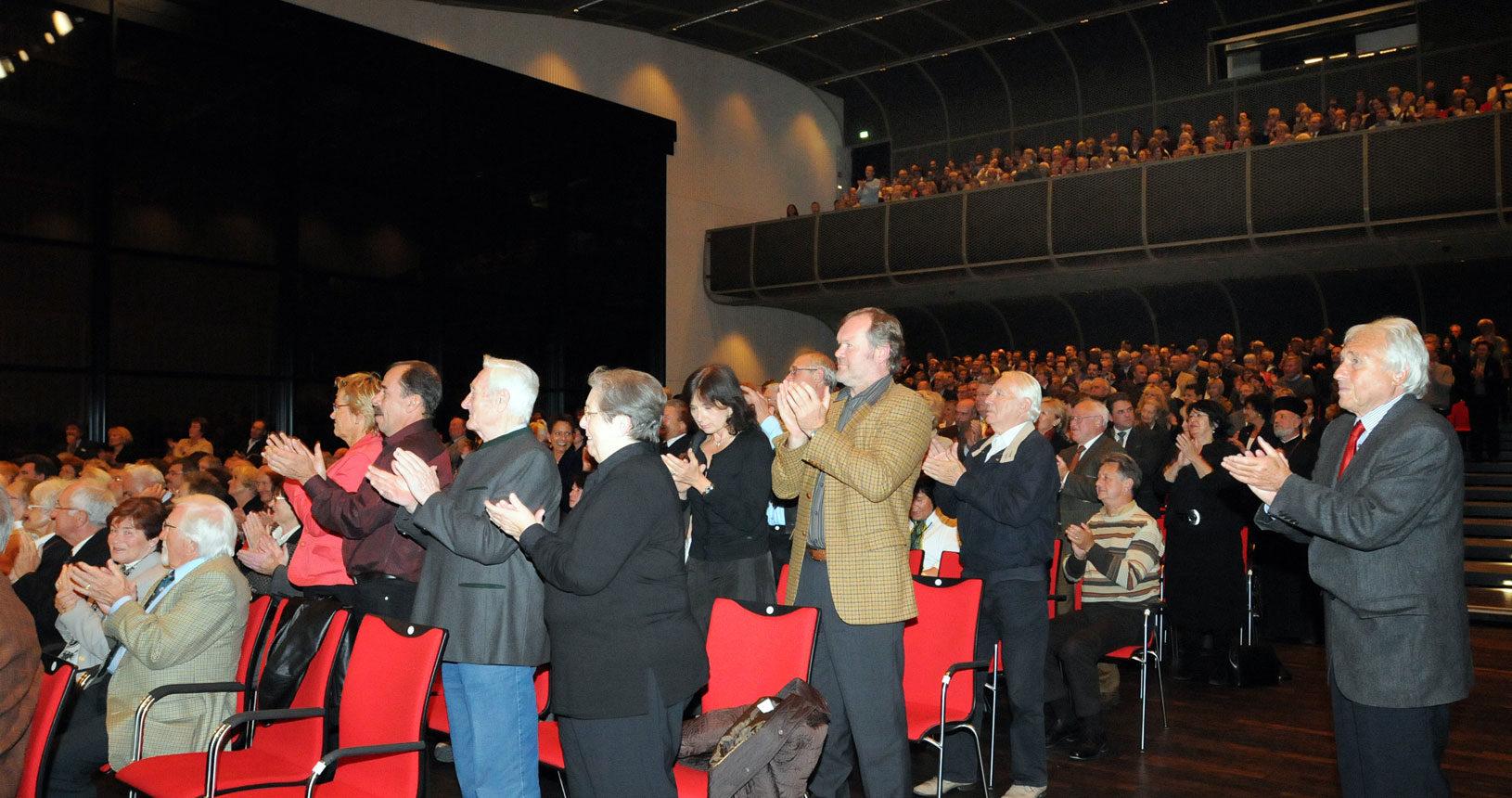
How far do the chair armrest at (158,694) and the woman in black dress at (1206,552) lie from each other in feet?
14.5

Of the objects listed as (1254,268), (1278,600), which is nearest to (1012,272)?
(1254,268)

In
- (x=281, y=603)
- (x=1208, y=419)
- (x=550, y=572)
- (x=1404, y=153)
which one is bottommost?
(x=281, y=603)

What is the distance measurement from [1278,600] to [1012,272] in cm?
813

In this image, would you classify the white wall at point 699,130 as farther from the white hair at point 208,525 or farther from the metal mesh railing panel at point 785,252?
the white hair at point 208,525

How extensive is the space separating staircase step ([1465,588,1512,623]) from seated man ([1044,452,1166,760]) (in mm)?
3794

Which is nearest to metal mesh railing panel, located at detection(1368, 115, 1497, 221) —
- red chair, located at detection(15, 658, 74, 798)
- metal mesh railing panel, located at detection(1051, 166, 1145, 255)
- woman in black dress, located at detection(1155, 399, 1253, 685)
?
metal mesh railing panel, located at detection(1051, 166, 1145, 255)

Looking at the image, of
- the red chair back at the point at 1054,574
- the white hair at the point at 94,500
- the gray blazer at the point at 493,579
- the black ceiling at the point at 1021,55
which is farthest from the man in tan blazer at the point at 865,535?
the black ceiling at the point at 1021,55

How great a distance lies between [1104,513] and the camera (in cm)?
464

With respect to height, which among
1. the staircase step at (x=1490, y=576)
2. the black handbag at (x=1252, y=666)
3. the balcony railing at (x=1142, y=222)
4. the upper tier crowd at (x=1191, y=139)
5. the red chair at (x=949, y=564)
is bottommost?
the black handbag at (x=1252, y=666)

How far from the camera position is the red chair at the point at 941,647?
338 centimetres

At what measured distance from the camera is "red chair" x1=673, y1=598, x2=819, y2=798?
2.83 metres

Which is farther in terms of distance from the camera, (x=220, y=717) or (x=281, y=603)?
(x=281, y=603)

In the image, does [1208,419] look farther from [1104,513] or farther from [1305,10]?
[1305,10]

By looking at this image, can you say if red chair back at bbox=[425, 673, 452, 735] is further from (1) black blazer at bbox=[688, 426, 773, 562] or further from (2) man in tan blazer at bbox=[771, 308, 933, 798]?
(2) man in tan blazer at bbox=[771, 308, 933, 798]
